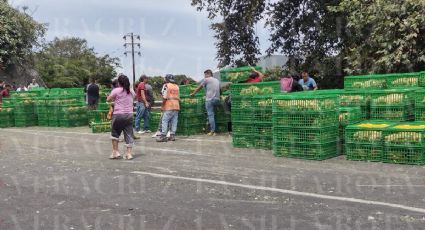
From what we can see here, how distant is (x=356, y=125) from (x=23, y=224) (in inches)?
253

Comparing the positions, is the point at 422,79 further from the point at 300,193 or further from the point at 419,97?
the point at 300,193

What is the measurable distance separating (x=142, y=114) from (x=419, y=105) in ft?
27.0

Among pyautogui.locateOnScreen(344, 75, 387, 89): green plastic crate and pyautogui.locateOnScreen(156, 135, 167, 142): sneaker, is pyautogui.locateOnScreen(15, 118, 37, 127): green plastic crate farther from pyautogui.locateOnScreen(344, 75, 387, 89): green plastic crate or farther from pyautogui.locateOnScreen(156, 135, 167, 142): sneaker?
pyautogui.locateOnScreen(344, 75, 387, 89): green plastic crate

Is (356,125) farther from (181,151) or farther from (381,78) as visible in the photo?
(181,151)

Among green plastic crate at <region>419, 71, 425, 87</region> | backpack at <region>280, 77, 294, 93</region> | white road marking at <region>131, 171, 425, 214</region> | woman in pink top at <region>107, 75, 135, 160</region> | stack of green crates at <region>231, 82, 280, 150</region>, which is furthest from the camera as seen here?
backpack at <region>280, 77, 294, 93</region>

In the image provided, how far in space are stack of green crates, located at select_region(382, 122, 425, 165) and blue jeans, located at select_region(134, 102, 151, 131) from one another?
26.5 ft

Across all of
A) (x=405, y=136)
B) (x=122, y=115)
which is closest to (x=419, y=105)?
(x=405, y=136)

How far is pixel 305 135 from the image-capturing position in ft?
32.3

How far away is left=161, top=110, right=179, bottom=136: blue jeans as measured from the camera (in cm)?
1332

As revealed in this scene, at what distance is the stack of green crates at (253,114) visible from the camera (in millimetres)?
11086

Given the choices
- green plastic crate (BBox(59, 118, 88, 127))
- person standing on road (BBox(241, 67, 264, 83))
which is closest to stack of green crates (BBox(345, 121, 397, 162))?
person standing on road (BBox(241, 67, 264, 83))

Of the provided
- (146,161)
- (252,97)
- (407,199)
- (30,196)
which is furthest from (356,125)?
(30,196)

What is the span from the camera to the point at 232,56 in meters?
24.8

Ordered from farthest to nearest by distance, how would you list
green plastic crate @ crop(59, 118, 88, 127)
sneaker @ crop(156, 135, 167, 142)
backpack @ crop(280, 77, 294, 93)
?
green plastic crate @ crop(59, 118, 88, 127) → backpack @ crop(280, 77, 294, 93) → sneaker @ crop(156, 135, 167, 142)
